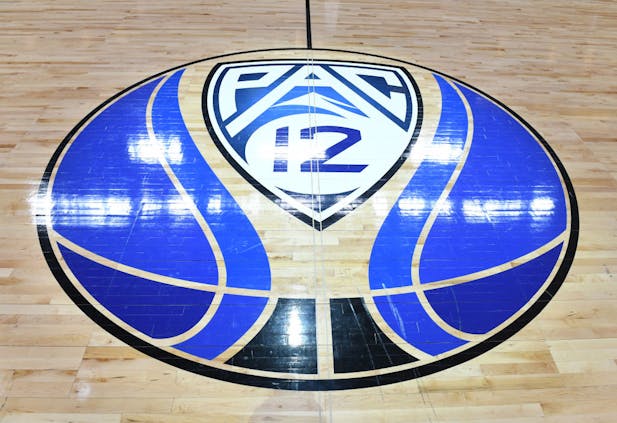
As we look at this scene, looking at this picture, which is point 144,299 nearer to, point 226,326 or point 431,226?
point 226,326

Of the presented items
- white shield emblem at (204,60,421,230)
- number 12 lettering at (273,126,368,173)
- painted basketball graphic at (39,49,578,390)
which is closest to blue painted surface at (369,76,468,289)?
painted basketball graphic at (39,49,578,390)

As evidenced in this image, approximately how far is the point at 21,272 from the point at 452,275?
7.93ft

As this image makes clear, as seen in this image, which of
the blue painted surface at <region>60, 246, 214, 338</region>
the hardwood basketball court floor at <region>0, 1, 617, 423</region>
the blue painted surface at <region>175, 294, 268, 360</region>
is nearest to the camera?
the hardwood basketball court floor at <region>0, 1, 617, 423</region>

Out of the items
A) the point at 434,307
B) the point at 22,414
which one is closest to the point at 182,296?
the point at 22,414

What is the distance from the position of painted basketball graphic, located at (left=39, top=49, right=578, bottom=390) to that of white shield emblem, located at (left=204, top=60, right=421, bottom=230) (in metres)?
0.01

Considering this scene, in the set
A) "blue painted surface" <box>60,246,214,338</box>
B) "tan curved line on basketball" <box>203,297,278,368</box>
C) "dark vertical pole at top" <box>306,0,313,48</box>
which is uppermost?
"dark vertical pole at top" <box>306,0,313,48</box>

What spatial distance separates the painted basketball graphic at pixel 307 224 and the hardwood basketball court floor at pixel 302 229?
0.01 m

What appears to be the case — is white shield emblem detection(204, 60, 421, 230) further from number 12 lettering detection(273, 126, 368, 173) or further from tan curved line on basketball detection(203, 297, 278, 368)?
tan curved line on basketball detection(203, 297, 278, 368)

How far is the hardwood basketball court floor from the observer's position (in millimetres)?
2217

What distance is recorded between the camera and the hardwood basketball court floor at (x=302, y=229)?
222 centimetres

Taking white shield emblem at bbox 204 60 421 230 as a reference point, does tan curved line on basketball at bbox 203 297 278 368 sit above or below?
below

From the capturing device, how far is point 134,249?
9.25 ft

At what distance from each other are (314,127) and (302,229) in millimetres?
1109

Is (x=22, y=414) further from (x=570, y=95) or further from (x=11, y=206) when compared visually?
(x=570, y=95)
